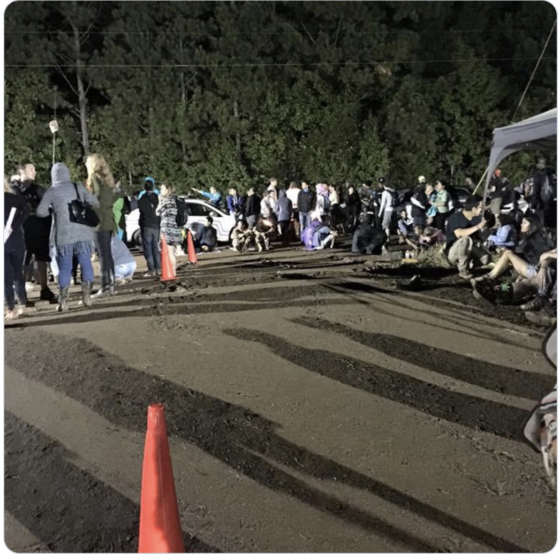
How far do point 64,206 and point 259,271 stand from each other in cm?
423

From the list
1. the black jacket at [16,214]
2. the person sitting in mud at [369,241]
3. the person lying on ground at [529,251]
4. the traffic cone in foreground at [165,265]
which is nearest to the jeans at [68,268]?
the black jacket at [16,214]

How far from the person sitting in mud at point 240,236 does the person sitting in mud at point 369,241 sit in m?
2.61

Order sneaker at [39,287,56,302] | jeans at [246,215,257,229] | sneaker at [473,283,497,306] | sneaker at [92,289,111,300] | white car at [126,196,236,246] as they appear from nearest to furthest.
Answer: sneaker at [473,283,497,306]
sneaker at [39,287,56,302]
sneaker at [92,289,111,300]
jeans at [246,215,257,229]
white car at [126,196,236,246]

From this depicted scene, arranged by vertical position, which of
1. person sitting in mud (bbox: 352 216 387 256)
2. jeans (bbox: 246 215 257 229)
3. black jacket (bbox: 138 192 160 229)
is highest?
black jacket (bbox: 138 192 160 229)

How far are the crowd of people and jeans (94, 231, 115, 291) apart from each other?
0.6 inches

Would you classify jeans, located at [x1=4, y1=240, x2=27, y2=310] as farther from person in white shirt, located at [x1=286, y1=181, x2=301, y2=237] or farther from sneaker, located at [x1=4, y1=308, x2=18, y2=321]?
person in white shirt, located at [x1=286, y1=181, x2=301, y2=237]

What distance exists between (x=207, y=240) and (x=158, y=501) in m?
11.9

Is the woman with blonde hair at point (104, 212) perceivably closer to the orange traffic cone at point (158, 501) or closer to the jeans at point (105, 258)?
the jeans at point (105, 258)

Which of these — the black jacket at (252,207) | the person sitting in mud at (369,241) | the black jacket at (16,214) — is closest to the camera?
the black jacket at (16,214)

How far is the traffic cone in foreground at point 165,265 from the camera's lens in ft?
32.2

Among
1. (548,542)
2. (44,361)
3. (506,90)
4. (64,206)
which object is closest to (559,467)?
(548,542)

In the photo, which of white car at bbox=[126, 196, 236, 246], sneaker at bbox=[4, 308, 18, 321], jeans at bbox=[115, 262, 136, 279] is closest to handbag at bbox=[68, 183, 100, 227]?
sneaker at bbox=[4, 308, 18, 321]

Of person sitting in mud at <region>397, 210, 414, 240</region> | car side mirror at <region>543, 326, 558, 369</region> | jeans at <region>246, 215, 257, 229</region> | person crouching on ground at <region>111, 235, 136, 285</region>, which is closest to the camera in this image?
car side mirror at <region>543, 326, 558, 369</region>

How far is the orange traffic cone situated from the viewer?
2.76 metres
